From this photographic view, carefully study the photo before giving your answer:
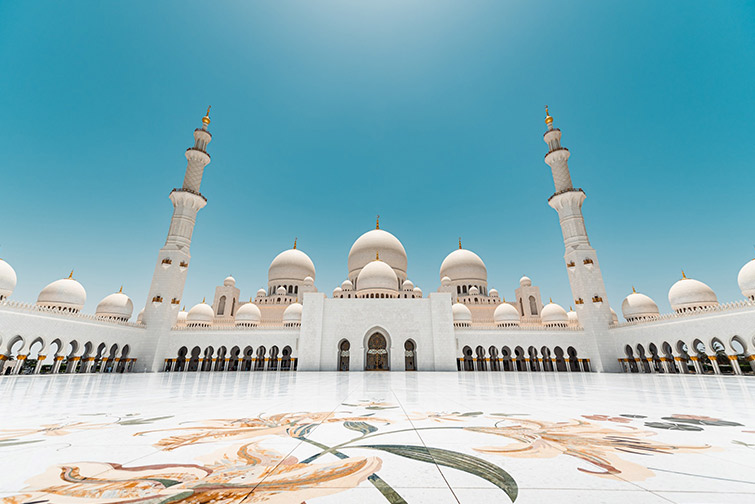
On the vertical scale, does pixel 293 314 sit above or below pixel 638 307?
below

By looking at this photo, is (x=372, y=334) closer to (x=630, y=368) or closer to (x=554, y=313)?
(x=554, y=313)

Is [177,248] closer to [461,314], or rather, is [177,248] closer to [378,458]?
[461,314]

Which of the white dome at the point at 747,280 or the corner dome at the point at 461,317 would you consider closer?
the white dome at the point at 747,280

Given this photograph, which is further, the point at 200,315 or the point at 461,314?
the point at 200,315

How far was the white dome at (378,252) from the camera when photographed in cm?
3073

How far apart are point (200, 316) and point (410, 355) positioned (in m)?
17.3

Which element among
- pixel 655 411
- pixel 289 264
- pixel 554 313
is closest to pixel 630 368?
pixel 554 313

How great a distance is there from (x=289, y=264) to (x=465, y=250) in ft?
60.9

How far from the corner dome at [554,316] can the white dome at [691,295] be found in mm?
6921

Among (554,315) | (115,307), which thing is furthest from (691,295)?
(115,307)

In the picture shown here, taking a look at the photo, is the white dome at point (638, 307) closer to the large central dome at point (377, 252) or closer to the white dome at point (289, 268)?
the large central dome at point (377, 252)

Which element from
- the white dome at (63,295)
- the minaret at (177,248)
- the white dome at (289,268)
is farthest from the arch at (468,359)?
the white dome at (63,295)

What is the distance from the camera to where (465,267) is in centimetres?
3366

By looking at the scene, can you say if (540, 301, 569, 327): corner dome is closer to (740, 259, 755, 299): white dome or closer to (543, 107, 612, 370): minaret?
(543, 107, 612, 370): minaret
